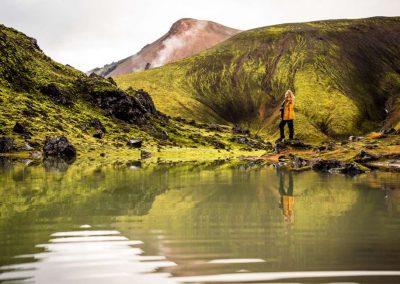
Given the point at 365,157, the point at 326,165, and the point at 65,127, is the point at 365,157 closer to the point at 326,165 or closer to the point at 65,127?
the point at 326,165

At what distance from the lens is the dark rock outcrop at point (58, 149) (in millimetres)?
116506

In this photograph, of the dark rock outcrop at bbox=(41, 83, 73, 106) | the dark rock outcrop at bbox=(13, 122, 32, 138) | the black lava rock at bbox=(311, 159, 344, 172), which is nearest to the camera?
the black lava rock at bbox=(311, 159, 344, 172)

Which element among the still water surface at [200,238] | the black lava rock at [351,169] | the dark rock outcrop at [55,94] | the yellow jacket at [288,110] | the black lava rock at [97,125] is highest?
the dark rock outcrop at [55,94]

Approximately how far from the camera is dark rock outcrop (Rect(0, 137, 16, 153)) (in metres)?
121

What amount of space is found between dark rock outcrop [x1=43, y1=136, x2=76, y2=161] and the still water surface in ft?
274

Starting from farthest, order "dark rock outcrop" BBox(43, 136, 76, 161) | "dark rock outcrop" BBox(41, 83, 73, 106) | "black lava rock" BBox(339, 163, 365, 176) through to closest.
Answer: "dark rock outcrop" BBox(41, 83, 73, 106), "dark rock outcrop" BBox(43, 136, 76, 161), "black lava rock" BBox(339, 163, 365, 176)

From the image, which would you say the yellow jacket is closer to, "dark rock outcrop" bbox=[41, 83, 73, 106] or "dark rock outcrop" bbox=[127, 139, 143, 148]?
"dark rock outcrop" bbox=[127, 139, 143, 148]

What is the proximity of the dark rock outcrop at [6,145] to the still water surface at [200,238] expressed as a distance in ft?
302

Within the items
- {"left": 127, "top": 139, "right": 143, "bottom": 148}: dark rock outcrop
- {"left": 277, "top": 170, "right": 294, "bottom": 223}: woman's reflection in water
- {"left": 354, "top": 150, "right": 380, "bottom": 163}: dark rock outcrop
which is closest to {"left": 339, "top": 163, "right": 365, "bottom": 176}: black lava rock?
{"left": 354, "top": 150, "right": 380, "bottom": 163}: dark rock outcrop

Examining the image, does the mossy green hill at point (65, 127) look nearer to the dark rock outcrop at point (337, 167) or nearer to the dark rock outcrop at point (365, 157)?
the dark rock outcrop at point (365, 157)

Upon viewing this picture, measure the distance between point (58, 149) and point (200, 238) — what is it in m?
104

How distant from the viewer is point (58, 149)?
117 metres

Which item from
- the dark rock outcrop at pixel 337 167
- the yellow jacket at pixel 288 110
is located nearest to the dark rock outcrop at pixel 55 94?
the yellow jacket at pixel 288 110

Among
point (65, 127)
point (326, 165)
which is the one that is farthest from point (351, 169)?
point (65, 127)
